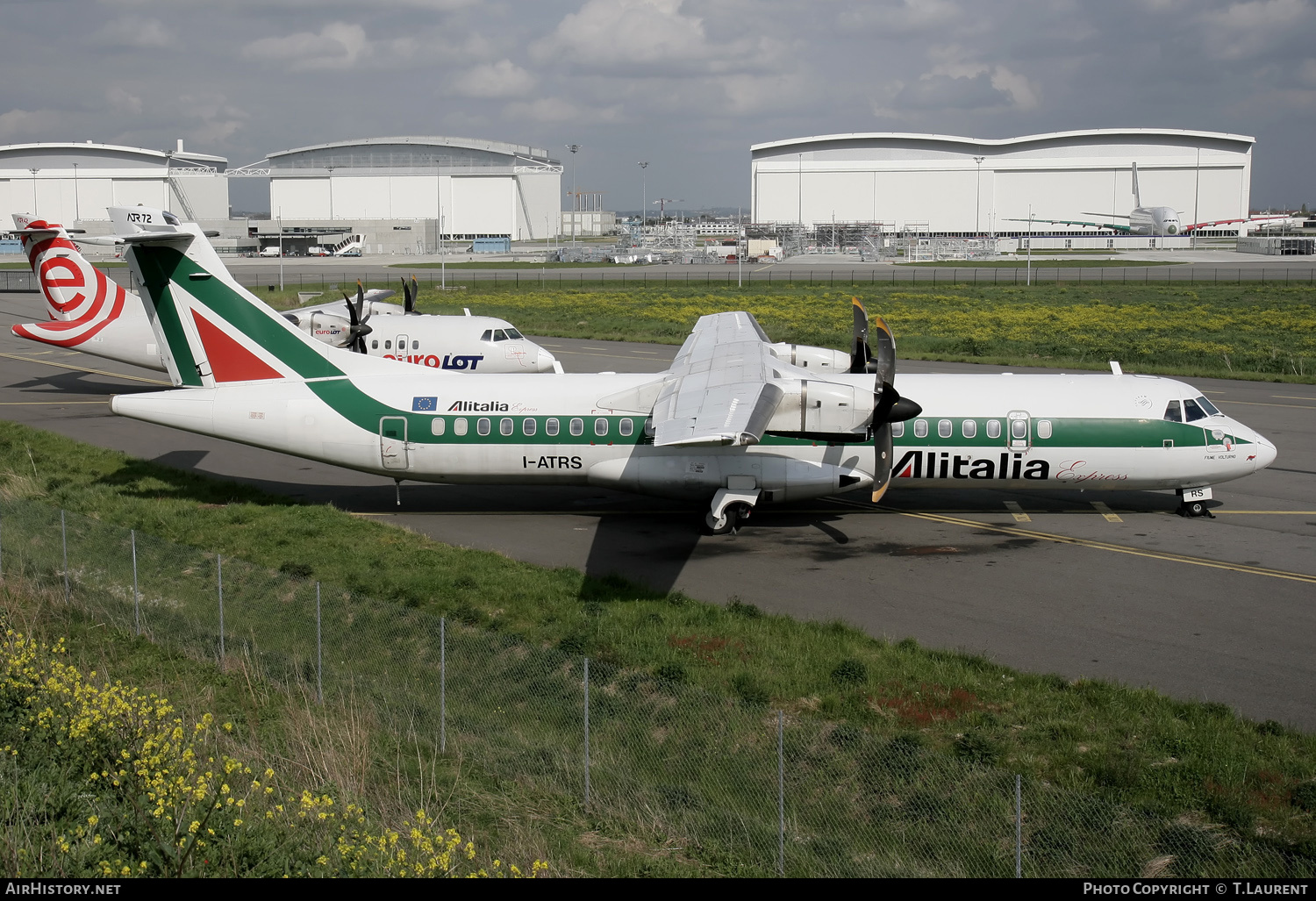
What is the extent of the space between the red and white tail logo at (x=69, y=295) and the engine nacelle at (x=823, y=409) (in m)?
A: 28.6

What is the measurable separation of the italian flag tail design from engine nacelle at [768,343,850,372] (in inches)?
424

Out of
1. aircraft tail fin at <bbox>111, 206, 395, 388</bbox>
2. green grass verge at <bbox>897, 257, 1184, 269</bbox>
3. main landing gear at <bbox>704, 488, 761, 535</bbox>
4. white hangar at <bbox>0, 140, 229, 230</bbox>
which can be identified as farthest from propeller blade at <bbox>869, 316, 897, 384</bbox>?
white hangar at <bbox>0, 140, 229, 230</bbox>

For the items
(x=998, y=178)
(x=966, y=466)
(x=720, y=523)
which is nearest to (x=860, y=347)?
(x=966, y=466)

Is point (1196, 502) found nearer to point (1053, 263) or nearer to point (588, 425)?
point (588, 425)

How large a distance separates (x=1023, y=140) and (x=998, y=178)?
7.76m

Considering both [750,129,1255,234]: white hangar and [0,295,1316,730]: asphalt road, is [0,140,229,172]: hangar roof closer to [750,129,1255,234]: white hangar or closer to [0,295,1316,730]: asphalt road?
[750,129,1255,234]: white hangar

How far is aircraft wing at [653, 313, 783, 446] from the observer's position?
18.1 metres

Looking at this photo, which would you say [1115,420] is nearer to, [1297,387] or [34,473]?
[1297,387]

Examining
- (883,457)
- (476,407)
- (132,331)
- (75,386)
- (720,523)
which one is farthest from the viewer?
(75,386)

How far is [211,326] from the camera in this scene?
2556 centimetres

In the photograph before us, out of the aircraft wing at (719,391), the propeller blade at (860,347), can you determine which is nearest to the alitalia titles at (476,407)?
the aircraft wing at (719,391)
